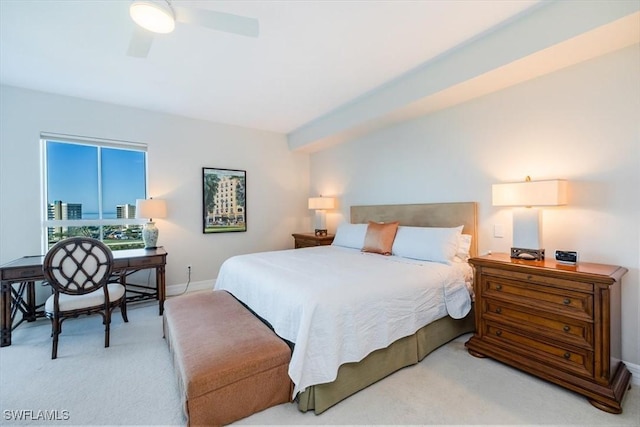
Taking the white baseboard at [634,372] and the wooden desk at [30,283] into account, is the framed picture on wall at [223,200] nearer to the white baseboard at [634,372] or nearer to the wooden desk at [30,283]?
the wooden desk at [30,283]

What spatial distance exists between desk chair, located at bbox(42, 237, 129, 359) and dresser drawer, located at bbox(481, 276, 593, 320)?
135 inches

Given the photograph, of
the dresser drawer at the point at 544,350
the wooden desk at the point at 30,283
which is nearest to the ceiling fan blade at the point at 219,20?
the wooden desk at the point at 30,283

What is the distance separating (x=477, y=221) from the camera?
9.95ft

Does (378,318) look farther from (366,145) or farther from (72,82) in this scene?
(72,82)

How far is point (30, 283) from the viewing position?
3.27 metres

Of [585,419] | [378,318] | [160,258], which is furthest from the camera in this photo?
[160,258]

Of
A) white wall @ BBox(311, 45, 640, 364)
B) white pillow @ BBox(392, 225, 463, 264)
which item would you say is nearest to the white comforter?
white pillow @ BBox(392, 225, 463, 264)

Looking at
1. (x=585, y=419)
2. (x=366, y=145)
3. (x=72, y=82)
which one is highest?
(x=72, y=82)

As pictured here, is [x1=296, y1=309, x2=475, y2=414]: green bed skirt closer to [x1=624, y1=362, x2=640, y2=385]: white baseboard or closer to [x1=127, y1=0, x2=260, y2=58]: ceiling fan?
[x1=624, y1=362, x2=640, y2=385]: white baseboard

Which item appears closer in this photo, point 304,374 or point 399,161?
point 304,374

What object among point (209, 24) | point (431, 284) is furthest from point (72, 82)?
point (431, 284)

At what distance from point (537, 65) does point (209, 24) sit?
2.52m

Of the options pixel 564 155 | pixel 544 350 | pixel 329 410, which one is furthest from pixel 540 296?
pixel 329 410

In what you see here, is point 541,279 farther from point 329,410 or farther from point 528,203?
point 329,410
